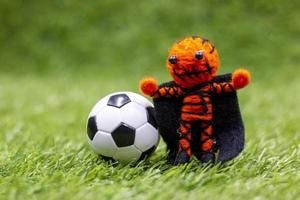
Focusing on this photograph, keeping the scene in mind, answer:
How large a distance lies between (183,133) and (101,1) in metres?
9.69

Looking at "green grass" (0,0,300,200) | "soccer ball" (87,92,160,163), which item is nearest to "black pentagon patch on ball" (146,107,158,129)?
"soccer ball" (87,92,160,163)

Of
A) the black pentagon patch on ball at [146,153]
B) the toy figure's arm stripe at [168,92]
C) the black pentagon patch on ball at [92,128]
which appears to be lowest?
the black pentagon patch on ball at [146,153]

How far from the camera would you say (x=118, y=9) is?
1248cm

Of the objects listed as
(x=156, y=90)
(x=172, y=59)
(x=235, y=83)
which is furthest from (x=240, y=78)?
(x=156, y=90)

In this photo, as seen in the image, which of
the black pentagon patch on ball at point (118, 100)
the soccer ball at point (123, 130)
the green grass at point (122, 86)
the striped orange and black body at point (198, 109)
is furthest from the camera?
the black pentagon patch on ball at point (118, 100)

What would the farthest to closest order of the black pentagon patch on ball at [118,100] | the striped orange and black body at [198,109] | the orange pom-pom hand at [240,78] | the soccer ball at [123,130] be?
1. the black pentagon patch on ball at [118,100]
2. the soccer ball at [123,130]
3. the striped orange and black body at [198,109]
4. the orange pom-pom hand at [240,78]

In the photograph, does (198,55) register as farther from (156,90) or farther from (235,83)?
(156,90)

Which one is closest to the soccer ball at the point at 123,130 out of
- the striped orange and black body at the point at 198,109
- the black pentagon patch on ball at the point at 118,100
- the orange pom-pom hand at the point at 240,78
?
the black pentagon patch on ball at the point at 118,100

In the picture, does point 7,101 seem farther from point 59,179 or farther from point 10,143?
point 59,179

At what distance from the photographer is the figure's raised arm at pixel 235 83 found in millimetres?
3305

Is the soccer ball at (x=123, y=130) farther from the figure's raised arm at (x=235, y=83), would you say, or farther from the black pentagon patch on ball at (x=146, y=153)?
the figure's raised arm at (x=235, y=83)

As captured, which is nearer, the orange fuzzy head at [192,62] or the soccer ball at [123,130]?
the orange fuzzy head at [192,62]

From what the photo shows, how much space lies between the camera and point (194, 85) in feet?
11.3

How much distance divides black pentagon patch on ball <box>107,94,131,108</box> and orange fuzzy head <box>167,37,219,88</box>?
0.40 metres
